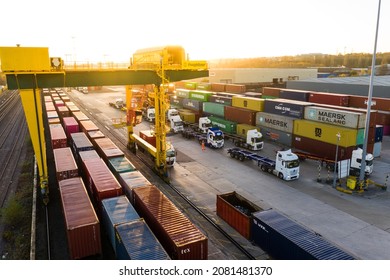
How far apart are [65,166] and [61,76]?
776 cm

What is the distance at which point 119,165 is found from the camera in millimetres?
27234

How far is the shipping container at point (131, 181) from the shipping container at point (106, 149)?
16.7 feet

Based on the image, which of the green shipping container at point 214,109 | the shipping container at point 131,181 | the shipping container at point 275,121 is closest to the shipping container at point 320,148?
the shipping container at point 275,121

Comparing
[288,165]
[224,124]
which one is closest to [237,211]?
[288,165]

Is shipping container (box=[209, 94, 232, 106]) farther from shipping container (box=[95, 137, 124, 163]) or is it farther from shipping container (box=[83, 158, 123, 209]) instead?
shipping container (box=[83, 158, 123, 209])

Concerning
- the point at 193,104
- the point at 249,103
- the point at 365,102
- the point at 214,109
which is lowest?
the point at 214,109

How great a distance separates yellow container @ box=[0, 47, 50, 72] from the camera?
74.0 ft

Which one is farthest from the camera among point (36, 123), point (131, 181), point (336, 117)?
point (336, 117)

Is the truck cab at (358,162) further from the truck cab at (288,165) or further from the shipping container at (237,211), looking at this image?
the shipping container at (237,211)

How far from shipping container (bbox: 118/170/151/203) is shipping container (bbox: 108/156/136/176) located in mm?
860

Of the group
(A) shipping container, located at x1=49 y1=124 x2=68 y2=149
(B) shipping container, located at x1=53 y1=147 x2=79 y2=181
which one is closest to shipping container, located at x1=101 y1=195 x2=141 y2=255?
(B) shipping container, located at x1=53 y1=147 x2=79 y2=181

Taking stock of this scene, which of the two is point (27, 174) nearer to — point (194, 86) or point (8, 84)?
point (8, 84)

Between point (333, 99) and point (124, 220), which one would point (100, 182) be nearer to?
point (124, 220)

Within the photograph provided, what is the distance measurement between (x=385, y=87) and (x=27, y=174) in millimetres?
58572
